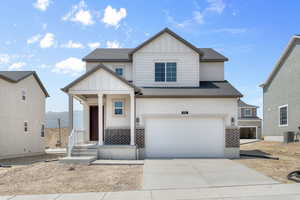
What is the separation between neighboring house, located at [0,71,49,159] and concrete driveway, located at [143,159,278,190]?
1006 cm

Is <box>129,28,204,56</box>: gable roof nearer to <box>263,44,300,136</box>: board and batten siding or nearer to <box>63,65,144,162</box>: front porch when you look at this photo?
<box>63,65,144,162</box>: front porch

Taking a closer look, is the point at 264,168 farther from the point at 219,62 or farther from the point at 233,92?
the point at 219,62

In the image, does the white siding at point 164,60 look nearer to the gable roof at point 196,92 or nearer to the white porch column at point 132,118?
the gable roof at point 196,92

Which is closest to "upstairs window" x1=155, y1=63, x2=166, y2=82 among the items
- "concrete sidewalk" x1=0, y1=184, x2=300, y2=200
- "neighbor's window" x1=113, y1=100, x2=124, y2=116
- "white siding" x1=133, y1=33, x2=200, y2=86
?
"white siding" x1=133, y1=33, x2=200, y2=86

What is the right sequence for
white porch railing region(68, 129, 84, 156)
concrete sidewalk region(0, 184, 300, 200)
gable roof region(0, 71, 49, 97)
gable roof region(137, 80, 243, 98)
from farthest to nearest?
gable roof region(0, 71, 49, 97), gable roof region(137, 80, 243, 98), white porch railing region(68, 129, 84, 156), concrete sidewalk region(0, 184, 300, 200)

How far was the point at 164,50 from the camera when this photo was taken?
1641 cm

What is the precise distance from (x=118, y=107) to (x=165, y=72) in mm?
Result: 3808

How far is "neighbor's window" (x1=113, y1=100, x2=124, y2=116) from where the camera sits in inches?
610

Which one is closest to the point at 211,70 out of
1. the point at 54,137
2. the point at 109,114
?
the point at 109,114

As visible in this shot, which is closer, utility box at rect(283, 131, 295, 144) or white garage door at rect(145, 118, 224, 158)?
white garage door at rect(145, 118, 224, 158)

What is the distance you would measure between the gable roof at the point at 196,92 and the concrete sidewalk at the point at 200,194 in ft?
24.6

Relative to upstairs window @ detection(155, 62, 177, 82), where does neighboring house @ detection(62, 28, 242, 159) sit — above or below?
below

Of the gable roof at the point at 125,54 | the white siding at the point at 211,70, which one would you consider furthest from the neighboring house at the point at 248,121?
A: the white siding at the point at 211,70

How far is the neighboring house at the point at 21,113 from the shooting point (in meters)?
16.2
